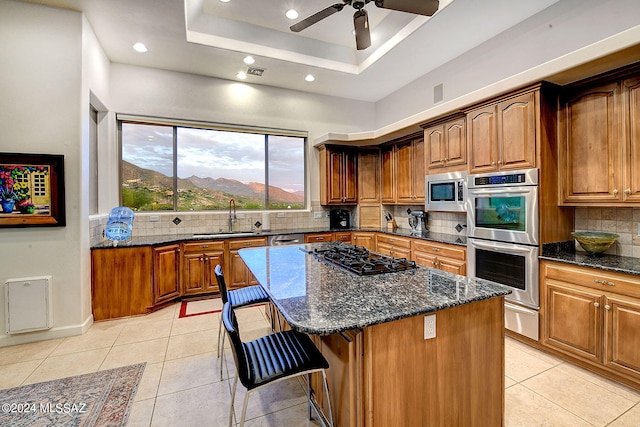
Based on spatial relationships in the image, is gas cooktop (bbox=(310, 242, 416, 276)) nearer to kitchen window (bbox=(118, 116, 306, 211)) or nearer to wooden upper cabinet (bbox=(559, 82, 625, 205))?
wooden upper cabinet (bbox=(559, 82, 625, 205))

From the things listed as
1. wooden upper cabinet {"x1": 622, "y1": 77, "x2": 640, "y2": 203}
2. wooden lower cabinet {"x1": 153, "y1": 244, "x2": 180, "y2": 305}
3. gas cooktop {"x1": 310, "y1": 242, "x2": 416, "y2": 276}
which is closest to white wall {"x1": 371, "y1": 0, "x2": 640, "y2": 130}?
wooden upper cabinet {"x1": 622, "y1": 77, "x2": 640, "y2": 203}

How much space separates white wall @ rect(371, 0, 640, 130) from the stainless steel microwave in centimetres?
86

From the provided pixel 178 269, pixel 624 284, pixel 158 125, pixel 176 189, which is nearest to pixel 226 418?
pixel 178 269

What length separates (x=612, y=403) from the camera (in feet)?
6.53

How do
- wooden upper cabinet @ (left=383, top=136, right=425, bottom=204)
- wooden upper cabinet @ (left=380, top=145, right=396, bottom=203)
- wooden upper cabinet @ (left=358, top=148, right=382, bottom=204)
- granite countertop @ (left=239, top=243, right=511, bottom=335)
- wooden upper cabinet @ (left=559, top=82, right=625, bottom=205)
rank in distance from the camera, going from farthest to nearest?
wooden upper cabinet @ (left=358, top=148, right=382, bottom=204)
wooden upper cabinet @ (left=380, top=145, right=396, bottom=203)
wooden upper cabinet @ (left=383, top=136, right=425, bottom=204)
wooden upper cabinet @ (left=559, top=82, right=625, bottom=205)
granite countertop @ (left=239, top=243, right=511, bottom=335)

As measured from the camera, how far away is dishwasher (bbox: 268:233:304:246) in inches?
177

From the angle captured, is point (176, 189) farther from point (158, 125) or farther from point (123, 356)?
point (123, 356)

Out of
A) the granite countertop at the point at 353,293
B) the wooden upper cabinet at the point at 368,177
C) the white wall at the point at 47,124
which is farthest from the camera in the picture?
the wooden upper cabinet at the point at 368,177

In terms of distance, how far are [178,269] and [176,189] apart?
1318 mm

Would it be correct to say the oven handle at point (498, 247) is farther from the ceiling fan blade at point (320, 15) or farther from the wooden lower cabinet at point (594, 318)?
the ceiling fan blade at point (320, 15)

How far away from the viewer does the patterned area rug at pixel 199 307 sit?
369 cm

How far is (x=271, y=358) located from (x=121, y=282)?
282cm

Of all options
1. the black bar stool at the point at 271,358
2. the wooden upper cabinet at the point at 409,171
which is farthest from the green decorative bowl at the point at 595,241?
the black bar stool at the point at 271,358

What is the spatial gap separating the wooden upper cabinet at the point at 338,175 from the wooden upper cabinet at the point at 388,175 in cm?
48
